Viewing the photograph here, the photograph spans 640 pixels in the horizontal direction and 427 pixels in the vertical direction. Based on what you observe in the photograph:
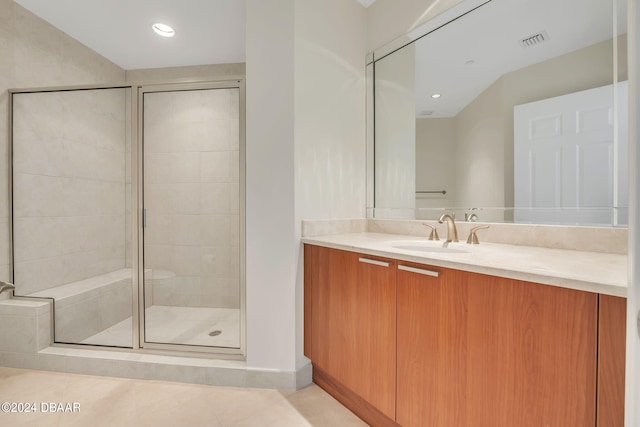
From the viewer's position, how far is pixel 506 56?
1460mm

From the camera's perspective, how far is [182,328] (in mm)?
2037

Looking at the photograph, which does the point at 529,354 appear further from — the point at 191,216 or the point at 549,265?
the point at 191,216

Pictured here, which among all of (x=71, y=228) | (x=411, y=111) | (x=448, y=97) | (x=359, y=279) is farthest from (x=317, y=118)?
(x=71, y=228)

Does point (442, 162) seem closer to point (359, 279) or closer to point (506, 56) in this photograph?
point (506, 56)

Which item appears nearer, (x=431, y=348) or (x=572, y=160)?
(x=431, y=348)

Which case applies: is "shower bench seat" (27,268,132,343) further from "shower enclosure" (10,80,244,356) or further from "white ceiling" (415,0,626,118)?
"white ceiling" (415,0,626,118)

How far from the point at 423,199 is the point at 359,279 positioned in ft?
2.64

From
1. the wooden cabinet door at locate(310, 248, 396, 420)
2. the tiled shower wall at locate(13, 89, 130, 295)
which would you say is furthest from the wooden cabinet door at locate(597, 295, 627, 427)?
the tiled shower wall at locate(13, 89, 130, 295)

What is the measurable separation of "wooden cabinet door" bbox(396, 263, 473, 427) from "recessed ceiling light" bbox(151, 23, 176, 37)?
8.32 ft

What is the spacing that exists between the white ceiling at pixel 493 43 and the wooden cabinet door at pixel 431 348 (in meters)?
1.15

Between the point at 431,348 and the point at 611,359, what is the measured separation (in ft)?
1.57

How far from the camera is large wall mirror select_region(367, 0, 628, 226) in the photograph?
116 cm

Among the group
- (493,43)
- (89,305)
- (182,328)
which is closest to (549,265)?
(493,43)

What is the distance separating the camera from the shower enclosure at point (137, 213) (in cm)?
195
